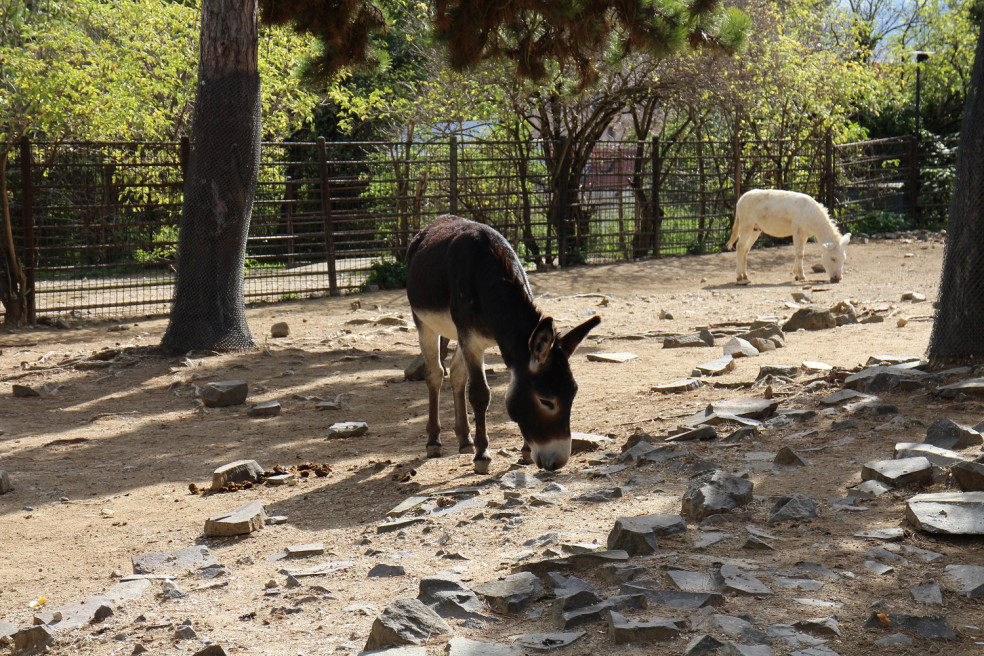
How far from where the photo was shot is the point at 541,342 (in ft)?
16.0

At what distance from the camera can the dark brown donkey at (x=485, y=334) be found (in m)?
4.96

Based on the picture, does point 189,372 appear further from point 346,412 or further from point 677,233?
point 677,233

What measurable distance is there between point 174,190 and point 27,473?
8.69 metres

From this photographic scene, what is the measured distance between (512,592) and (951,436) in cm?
275

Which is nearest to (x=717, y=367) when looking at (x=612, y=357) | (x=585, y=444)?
(x=612, y=357)

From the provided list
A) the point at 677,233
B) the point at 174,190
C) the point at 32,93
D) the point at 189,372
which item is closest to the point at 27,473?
the point at 189,372

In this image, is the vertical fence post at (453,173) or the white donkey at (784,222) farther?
the vertical fence post at (453,173)

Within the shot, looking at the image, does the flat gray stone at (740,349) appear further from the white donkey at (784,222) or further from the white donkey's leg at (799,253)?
the white donkey's leg at (799,253)

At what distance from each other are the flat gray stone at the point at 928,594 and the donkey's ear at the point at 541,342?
2.09 m

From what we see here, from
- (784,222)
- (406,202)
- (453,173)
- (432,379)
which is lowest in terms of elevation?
(432,379)

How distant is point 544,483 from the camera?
5.16 metres

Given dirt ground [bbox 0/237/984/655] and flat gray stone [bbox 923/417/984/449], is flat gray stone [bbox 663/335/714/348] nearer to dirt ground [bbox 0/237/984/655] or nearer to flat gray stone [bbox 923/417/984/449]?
dirt ground [bbox 0/237/984/655]

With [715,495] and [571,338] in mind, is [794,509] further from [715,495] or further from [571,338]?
[571,338]

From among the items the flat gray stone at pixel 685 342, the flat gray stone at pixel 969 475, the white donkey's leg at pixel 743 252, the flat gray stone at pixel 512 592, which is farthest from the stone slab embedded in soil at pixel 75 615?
the white donkey's leg at pixel 743 252
